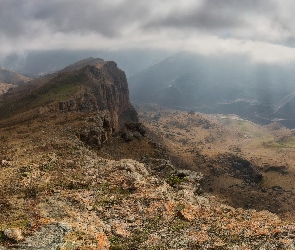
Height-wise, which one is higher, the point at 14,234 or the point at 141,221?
the point at 14,234

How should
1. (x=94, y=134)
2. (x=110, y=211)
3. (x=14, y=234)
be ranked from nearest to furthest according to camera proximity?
(x=14, y=234) < (x=110, y=211) < (x=94, y=134)

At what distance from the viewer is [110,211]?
1024 inches

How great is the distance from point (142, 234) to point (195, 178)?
17.4m

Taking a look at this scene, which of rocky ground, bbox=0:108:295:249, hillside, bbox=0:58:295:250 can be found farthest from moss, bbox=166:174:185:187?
hillside, bbox=0:58:295:250

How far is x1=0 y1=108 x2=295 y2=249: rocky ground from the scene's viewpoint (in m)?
21.5

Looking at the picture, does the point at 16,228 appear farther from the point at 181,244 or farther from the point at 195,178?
the point at 195,178

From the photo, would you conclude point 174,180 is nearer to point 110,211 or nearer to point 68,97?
point 110,211

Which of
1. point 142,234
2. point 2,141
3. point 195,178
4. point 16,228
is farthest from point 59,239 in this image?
point 2,141

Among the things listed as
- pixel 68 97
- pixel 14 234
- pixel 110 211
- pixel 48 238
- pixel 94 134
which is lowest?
pixel 110 211

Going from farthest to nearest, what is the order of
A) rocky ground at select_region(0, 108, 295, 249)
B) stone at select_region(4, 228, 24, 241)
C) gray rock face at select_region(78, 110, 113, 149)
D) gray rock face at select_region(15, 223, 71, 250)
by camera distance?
gray rock face at select_region(78, 110, 113, 149) < rocky ground at select_region(0, 108, 295, 249) < stone at select_region(4, 228, 24, 241) < gray rock face at select_region(15, 223, 71, 250)

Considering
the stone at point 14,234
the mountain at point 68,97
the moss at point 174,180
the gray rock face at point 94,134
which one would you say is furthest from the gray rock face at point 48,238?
the mountain at point 68,97

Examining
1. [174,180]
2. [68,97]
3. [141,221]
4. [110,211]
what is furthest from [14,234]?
[68,97]

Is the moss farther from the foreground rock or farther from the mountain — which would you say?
the mountain

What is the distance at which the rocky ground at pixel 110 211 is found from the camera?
2150 centimetres
